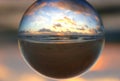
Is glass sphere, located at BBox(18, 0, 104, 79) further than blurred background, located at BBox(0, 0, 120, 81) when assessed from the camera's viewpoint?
No

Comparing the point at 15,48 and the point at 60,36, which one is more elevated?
the point at 15,48

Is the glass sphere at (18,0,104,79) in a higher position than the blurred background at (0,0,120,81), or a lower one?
lower

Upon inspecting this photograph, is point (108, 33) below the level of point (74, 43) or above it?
above

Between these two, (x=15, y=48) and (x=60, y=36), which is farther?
(x=15, y=48)

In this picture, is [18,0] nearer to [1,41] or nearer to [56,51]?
[1,41]

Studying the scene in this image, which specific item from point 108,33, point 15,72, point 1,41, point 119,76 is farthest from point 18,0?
point 119,76
